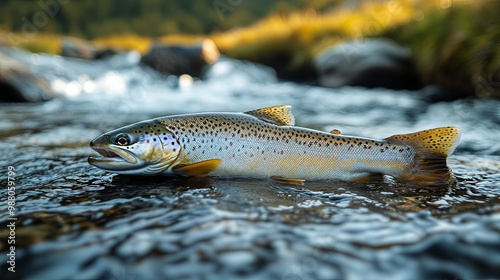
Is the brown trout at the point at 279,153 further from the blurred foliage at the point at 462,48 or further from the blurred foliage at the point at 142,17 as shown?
the blurred foliage at the point at 142,17

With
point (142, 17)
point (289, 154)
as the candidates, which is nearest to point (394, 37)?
point (289, 154)

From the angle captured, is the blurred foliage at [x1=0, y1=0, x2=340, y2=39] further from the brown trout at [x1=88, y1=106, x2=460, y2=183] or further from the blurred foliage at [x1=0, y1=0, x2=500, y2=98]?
the brown trout at [x1=88, y1=106, x2=460, y2=183]

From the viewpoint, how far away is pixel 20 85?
26.6ft

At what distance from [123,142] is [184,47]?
13728 millimetres

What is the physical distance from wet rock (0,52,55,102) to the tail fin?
740 cm

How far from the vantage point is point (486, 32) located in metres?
6.96

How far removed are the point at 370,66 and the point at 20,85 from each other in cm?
734

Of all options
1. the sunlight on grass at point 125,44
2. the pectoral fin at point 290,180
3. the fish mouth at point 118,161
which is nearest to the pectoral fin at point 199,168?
the fish mouth at point 118,161

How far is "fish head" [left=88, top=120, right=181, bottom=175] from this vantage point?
7.68 ft

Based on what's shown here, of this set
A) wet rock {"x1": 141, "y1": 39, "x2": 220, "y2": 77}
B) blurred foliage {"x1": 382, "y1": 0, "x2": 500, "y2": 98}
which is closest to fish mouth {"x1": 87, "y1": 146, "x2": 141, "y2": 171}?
blurred foliage {"x1": 382, "y1": 0, "x2": 500, "y2": 98}

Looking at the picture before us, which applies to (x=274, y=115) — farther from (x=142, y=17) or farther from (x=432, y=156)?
(x=142, y=17)

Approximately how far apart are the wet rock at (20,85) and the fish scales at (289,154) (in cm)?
661

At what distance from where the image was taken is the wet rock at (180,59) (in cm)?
1529

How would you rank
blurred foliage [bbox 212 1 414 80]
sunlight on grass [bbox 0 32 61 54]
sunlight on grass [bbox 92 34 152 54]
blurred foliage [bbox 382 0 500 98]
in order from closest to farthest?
blurred foliage [bbox 382 0 500 98]
blurred foliage [bbox 212 1 414 80]
sunlight on grass [bbox 0 32 61 54]
sunlight on grass [bbox 92 34 152 54]
